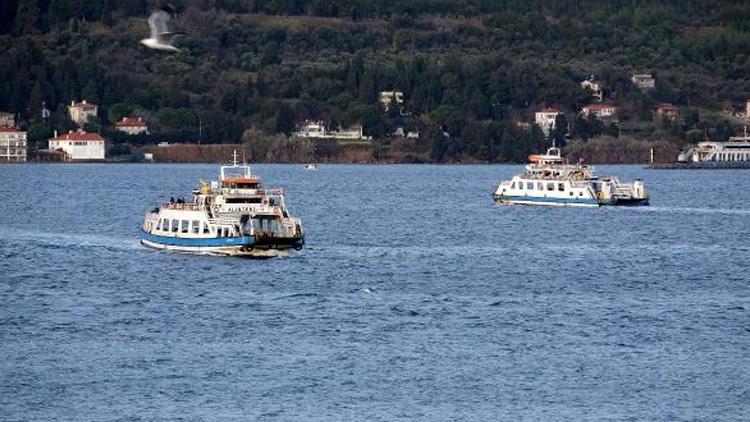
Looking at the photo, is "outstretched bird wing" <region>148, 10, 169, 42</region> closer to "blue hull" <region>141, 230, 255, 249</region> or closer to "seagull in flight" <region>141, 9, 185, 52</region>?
"seagull in flight" <region>141, 9, 185, 52</region>

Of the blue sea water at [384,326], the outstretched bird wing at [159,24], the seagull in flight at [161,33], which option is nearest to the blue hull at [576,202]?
the blue sea water at [384,326]

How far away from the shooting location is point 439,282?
76.2 metres

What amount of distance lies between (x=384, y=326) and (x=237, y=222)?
20.3m

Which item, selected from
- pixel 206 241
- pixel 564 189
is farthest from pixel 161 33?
pixel 564 189

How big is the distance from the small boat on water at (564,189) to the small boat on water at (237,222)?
4952 cm

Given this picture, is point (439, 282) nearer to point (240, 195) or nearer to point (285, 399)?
point (240, 195)

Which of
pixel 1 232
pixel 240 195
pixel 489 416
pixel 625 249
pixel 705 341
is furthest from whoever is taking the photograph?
pixel 1 232

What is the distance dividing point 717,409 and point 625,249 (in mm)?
44270

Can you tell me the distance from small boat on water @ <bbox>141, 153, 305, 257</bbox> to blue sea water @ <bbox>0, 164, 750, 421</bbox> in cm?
122

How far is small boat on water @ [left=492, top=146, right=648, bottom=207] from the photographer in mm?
130125

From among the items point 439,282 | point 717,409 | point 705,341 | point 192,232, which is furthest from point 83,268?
point 717,409

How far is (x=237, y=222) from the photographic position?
3223 inches

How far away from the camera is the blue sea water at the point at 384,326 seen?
5062 cm

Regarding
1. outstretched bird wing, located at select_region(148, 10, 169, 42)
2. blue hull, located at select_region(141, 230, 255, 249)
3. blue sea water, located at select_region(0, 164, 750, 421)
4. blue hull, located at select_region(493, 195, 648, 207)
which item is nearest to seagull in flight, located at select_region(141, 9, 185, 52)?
outstretched bird wing, located at select_region(148, 10, 169, 42)
